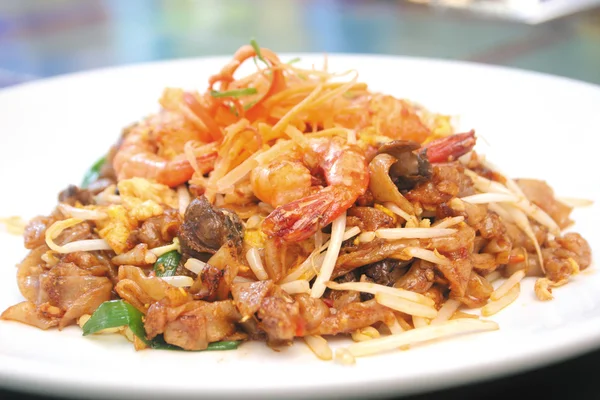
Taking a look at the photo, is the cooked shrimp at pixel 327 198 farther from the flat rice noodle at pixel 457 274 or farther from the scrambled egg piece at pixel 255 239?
the flat rice noodle at pixel 457 274

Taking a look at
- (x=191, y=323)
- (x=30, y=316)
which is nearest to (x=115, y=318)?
(x=191, y=323)

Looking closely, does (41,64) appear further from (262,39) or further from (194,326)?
(194,326)

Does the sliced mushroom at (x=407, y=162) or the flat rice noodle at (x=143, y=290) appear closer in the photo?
the flat rice noodle at (x=143, y=290)

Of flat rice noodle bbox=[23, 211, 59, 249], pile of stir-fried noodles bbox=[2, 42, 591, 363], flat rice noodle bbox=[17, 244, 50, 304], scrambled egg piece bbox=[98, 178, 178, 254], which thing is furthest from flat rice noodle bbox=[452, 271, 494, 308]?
flat rice noodle bbox=[23, 211, 59, 249]

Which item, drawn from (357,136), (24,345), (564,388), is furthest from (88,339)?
(564,388)

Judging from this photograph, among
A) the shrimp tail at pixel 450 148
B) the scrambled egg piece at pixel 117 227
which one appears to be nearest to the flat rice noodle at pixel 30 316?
the scrambled egg piece at pixel 117 227

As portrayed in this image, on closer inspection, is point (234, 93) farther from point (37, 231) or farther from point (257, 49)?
point (37, 231)
